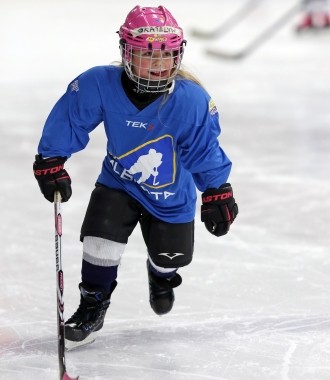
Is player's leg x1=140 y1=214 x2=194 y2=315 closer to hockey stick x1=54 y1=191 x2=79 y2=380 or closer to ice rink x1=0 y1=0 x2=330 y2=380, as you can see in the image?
ice rink x1=0 y1=0 x2=330 y2=380

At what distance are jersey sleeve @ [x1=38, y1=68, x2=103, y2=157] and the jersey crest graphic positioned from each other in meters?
0.13

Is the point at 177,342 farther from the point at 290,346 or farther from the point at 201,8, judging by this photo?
the point at 201,8

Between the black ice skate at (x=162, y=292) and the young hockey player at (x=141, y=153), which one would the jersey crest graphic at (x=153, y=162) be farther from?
the black ice skate at (x=162, y=292)

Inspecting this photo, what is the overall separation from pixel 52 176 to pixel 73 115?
17cm

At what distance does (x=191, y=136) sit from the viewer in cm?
251

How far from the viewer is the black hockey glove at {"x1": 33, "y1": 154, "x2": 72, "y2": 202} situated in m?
2.54

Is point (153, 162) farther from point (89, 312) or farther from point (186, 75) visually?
point (89, 312)

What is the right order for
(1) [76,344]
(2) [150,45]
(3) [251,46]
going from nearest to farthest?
(2) [150,45] → (1) [76,344] → (3) [251,46]

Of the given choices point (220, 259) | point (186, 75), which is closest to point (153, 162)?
point (186, 75)

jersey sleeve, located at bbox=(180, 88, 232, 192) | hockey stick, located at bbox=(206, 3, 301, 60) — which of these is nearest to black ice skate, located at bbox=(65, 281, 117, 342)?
jersey sleeve, located at bbox=(180, 88, 232, 192)

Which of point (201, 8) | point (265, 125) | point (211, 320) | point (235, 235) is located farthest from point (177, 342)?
point (201, 8)

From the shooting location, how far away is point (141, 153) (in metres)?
2.56

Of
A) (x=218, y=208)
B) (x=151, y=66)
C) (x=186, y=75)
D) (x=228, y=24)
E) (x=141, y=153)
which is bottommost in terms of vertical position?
(x=228, y=24)

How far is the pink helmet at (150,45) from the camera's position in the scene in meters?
2.40
